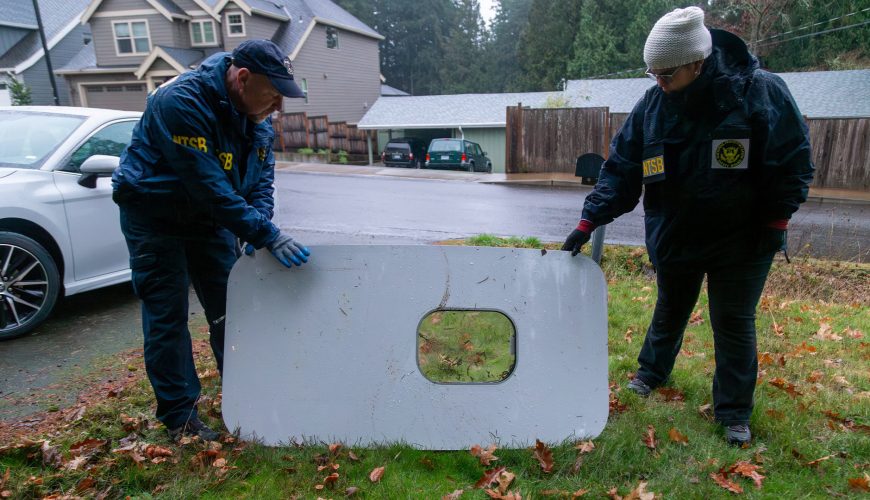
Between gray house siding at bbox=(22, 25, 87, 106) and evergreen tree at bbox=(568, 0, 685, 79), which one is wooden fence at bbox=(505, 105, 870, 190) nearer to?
evergreen tree at bbox=(568, 0, 685, 79)

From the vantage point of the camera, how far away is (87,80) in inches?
1081

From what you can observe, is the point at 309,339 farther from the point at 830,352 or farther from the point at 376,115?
the point at 376,115

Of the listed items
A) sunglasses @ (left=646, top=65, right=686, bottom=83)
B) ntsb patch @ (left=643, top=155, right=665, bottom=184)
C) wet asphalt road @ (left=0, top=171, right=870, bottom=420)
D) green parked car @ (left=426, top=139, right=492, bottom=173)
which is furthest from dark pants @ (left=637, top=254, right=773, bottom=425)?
green parked car @ (left=426, top=139, right=492, bottom=173)

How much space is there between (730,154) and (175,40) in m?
29.2

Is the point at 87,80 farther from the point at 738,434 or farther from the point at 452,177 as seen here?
the point at 738,434

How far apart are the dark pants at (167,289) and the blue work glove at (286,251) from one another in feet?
1.22

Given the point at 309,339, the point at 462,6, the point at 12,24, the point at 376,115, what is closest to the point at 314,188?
the point at 309,339

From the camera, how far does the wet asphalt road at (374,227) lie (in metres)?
3.63

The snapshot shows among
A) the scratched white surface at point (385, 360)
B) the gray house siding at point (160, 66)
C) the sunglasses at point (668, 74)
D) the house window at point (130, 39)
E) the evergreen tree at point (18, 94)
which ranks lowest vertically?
the scratched white surface at point (385, 360)

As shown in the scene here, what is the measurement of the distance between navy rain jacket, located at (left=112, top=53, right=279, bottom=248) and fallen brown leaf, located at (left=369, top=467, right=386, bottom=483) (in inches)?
43.7

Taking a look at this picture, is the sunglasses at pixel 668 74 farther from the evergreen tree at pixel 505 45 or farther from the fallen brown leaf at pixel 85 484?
the evergreen tree at pixel 505 45

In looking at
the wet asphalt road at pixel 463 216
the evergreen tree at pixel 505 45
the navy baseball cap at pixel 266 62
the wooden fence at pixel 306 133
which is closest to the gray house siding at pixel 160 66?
the wooden fence at pixel 306 133

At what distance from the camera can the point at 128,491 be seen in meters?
2.26

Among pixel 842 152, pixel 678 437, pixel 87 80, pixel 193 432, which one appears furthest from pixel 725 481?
pixel 87 80
